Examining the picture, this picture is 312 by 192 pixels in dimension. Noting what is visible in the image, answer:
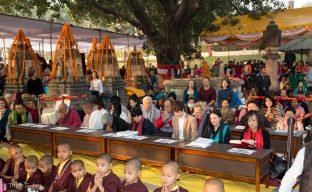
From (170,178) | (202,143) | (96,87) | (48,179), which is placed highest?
(96,87)

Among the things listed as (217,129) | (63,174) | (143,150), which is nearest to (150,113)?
(143,150)

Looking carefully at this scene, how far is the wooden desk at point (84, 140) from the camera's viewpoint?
6.79 m

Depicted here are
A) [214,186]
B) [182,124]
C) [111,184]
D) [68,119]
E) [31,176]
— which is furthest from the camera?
[68,119]

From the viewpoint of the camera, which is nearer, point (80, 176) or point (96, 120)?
point (80, 176)

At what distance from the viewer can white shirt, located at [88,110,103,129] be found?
7707 millimetres

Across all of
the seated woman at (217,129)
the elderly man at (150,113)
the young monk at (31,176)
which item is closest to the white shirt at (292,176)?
the seated woman at (217,129)

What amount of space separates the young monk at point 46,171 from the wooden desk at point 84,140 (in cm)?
154

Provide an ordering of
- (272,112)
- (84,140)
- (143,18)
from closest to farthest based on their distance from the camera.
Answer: (84,140) → (272,112) → (143,18)

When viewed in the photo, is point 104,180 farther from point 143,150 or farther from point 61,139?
point 61,139

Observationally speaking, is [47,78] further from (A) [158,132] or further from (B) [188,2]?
(A) [158,132]

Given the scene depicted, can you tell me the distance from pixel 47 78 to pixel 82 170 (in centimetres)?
1144

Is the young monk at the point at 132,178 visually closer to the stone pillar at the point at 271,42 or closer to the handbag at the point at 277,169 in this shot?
the handbag at the point at 277,169

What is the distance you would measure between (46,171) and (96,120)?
2.53 metres

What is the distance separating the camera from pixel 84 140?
23.0ft
